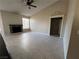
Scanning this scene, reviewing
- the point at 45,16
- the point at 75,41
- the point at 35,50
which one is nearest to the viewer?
the point at 75,41

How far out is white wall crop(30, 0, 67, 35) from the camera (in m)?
6.50

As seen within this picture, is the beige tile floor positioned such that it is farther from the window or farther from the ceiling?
the window

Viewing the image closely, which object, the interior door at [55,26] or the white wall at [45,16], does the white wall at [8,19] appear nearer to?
the white wall at [45,16]

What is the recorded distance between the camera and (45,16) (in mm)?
7934

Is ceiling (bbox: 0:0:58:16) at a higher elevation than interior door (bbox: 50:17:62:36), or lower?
higher

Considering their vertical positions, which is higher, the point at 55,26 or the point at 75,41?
the point at 55,26

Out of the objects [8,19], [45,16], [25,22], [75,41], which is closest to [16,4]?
[8,19]

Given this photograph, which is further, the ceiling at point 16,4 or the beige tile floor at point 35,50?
the ceiling at point 16,4

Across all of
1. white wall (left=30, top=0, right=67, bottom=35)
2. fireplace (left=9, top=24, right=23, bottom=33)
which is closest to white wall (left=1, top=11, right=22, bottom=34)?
fireplace (left=9, top=24, right=23, bottom=33)

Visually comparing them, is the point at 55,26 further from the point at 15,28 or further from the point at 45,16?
the point at 15,28

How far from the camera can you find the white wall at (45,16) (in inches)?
256

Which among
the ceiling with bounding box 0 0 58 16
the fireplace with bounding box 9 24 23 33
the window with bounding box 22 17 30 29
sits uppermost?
the ceiling with bounding box 0 0 58 16

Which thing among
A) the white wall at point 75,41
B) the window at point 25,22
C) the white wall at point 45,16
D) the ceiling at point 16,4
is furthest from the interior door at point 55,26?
the white wall at point 75,41

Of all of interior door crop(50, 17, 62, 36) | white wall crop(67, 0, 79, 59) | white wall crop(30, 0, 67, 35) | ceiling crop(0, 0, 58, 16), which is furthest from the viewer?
interior door crop(50, 17, 62, 36)
